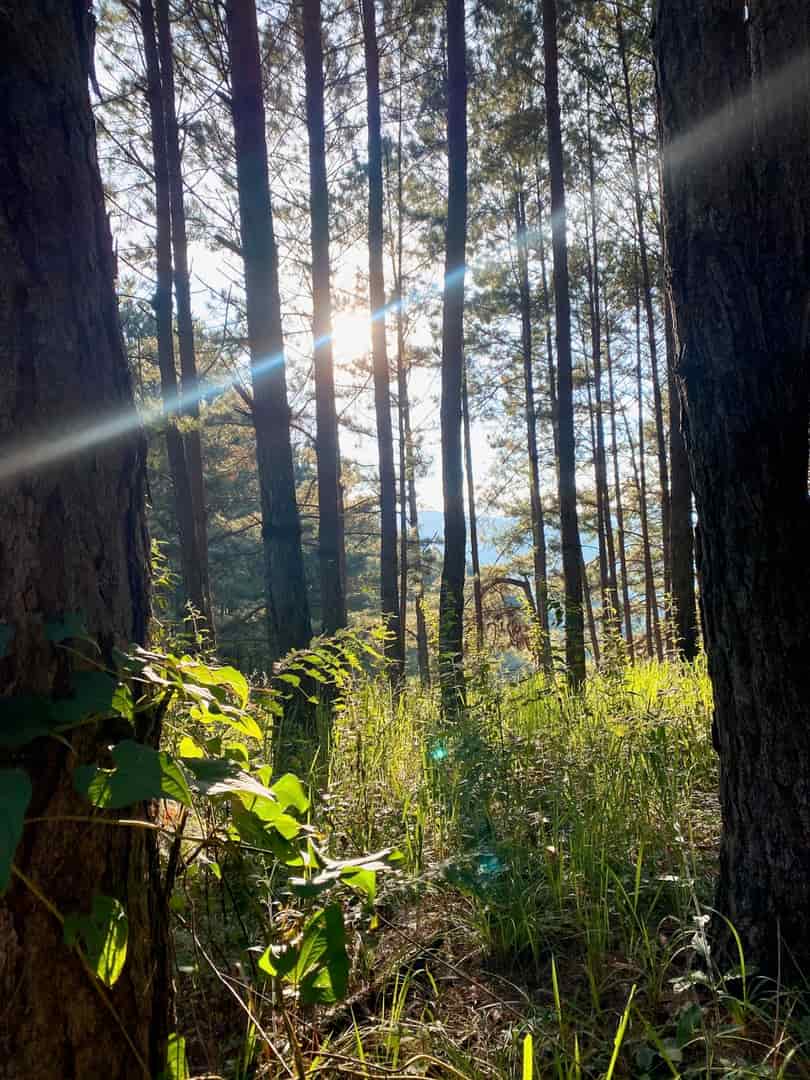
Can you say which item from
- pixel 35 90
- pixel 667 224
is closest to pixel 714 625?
pixel 667 224

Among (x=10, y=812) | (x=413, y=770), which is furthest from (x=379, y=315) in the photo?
(x=10, y=812)

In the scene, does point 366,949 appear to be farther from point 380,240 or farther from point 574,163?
point 574,163

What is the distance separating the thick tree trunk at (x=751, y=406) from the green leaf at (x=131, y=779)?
57.6 inches

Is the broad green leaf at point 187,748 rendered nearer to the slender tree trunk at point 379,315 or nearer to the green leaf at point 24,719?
the green leaf at point 24,719

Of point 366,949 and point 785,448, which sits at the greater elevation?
point 785,448

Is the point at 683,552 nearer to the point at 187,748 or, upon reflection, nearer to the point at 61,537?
the point at 187,748

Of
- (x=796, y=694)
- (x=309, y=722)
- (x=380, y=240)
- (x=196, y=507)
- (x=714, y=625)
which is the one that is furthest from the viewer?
(x=196, y=507)

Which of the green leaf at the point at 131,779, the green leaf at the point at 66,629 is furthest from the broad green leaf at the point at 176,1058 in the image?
the green leaf at the point at 66,629

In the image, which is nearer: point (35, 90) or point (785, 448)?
point (35, 90)

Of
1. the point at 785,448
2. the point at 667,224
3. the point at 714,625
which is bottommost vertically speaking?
the point at 714,625

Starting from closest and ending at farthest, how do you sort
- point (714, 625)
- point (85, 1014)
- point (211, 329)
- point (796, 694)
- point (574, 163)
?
1. point (85, 1014)
2. point (796, 694)
3. point (714, 625)
4. point (574, 163)
5. point (211, 329)

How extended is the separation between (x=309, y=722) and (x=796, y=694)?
3.02 meters

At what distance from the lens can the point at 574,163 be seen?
478 inches

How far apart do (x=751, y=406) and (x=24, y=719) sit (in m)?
1.76
